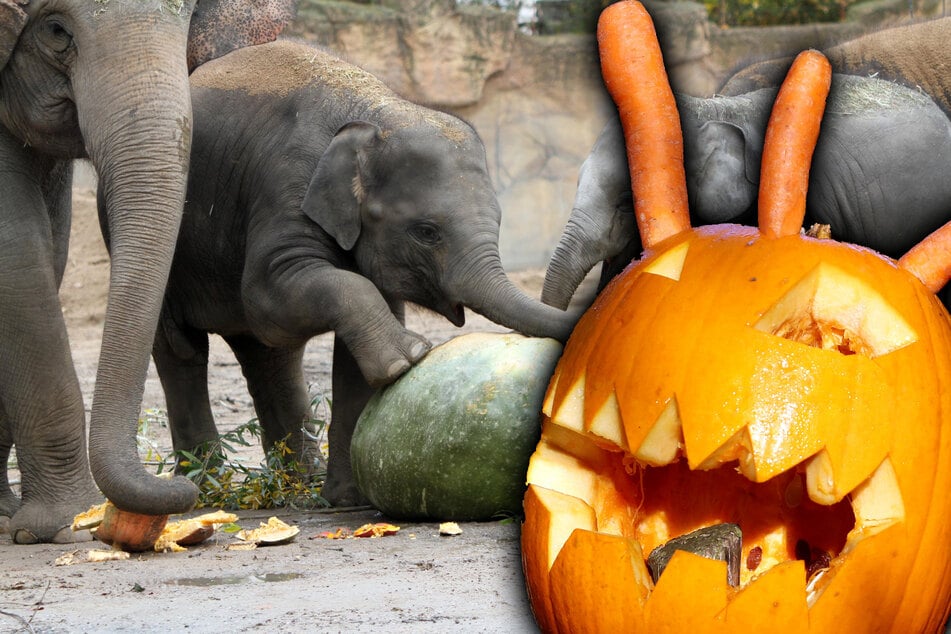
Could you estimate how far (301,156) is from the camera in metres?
5.39

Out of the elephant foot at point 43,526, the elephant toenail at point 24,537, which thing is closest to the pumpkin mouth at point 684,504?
the elephant foot at point 43,526

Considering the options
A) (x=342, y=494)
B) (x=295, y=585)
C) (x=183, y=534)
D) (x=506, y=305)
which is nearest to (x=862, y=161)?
(x=506, y=305)

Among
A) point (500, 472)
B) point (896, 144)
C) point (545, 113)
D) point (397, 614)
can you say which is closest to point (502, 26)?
point (545, 113)

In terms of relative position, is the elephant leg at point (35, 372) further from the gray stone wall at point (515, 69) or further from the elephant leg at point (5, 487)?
the gray stone wall at point (515, 69)

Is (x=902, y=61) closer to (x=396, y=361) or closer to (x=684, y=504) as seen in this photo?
(x=396, y=361)

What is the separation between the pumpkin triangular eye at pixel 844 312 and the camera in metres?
2.36

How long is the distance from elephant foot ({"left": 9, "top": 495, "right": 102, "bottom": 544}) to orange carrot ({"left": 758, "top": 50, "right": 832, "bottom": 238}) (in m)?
3.09

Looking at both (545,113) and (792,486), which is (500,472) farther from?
(545,113)

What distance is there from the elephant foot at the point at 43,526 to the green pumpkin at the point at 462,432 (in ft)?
3.49

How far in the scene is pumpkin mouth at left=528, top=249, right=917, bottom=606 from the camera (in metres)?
2.27

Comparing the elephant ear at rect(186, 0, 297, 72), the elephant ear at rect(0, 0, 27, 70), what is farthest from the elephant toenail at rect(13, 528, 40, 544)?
the elephant ear at rect(186, 0, 297, 72)

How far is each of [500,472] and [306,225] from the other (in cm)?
143

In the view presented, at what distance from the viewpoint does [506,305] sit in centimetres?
498

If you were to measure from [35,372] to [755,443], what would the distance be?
3.20 meters
